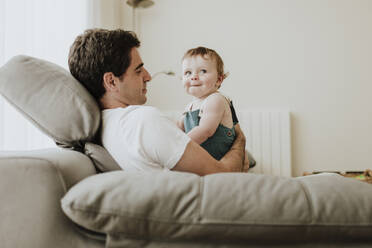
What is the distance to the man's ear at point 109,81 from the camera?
121cm

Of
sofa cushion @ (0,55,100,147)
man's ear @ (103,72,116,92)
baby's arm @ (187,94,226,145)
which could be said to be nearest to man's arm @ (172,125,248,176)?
baby's arm @ (187,94,226,145)

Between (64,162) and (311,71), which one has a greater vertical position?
(311,71)

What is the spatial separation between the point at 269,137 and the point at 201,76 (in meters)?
1.67

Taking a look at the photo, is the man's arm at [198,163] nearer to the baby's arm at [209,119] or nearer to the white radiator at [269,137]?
the baby's arm at [209,119]

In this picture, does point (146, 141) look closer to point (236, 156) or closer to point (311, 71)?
point (236, 156)

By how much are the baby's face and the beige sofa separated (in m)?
0.71

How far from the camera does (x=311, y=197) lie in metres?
0.73

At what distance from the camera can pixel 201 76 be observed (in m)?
1.43

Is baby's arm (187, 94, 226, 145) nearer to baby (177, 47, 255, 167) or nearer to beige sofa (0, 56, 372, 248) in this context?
baby (177, 47, 255, 167)

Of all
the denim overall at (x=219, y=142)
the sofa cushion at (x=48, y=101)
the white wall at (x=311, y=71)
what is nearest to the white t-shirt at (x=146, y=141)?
the sofa cushion at (x=48, y=101)

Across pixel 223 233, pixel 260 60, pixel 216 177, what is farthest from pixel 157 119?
pixel 260 60

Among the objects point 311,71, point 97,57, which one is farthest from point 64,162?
point 311,71

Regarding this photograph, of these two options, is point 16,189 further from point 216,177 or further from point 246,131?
point 246,131

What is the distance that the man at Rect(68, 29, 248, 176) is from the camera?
98 cm
